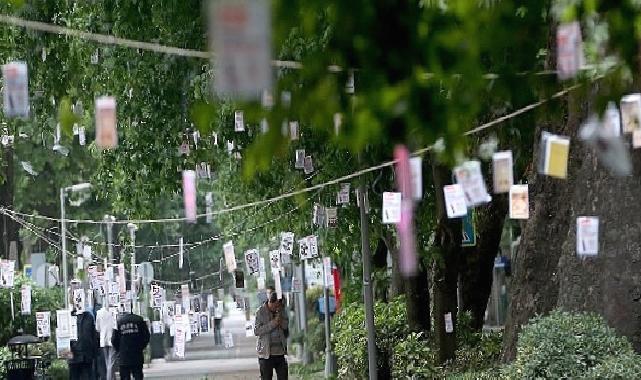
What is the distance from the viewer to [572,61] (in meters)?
8.00

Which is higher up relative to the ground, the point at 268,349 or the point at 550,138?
the point at 550,138

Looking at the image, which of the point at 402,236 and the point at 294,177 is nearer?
the point at 402,236

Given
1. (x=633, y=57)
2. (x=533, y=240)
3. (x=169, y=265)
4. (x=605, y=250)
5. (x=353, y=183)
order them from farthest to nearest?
1. (x=169, y=265)
2. (x=353, y=183)
3. (x=533, y=240)
4. (x=605, y=250)
5. (x=633, y=57)

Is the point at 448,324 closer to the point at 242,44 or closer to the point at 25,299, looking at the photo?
the point at 25,299

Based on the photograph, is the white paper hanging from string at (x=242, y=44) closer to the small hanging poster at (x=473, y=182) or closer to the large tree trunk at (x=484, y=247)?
the small hanging poster at (x=473, y=182)

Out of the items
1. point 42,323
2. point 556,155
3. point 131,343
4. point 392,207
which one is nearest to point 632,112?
point 556,155

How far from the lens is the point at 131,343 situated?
21844mm

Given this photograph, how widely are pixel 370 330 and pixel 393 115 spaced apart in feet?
40.7

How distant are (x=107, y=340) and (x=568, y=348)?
50.7ft

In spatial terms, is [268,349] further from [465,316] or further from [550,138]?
[550,138]

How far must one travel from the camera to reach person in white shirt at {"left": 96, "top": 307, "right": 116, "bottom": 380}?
25.0 metres

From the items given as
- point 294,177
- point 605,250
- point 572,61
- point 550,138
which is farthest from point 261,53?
point 294,177

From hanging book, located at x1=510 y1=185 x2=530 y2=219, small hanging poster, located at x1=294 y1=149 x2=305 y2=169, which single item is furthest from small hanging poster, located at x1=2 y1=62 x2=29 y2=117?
small hanging poster, located at x1=294 y1=149 x2=305 y2=169

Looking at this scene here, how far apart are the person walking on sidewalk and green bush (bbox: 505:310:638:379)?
901cm
